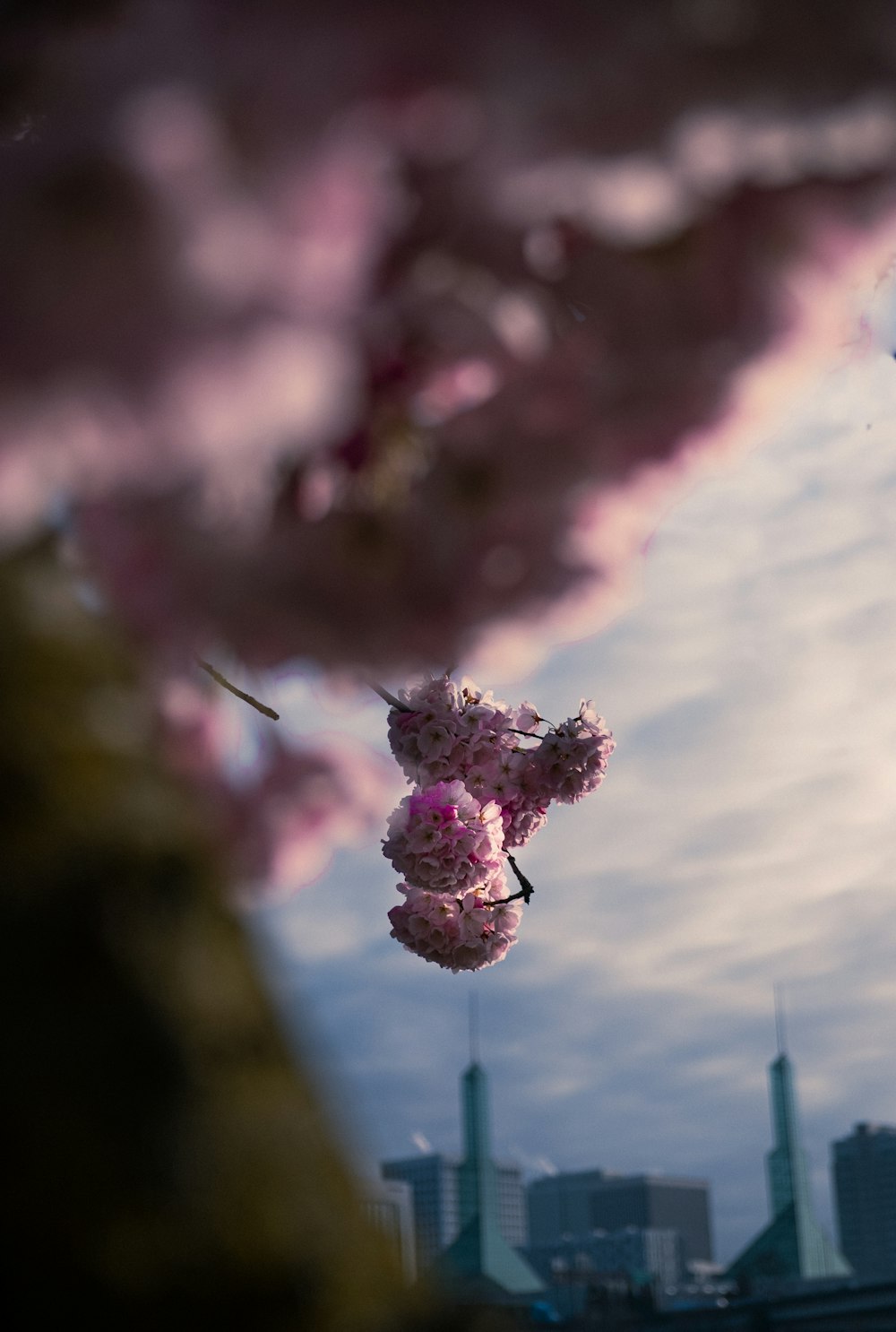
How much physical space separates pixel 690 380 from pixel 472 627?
304 mm

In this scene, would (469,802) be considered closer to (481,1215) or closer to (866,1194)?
(481,1215)

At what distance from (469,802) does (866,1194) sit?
90.0 metres

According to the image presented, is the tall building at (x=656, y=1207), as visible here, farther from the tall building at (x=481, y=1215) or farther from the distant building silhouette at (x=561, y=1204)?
the tall building at (x=481, y=1215)

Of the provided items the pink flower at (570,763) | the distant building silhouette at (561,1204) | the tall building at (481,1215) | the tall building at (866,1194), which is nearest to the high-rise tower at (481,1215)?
the tall building at (481,1215)

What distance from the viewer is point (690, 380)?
0.89 m

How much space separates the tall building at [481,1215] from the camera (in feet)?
160

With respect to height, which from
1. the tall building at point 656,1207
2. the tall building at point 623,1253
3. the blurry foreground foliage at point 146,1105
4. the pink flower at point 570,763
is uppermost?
the tall building at point 656,1207

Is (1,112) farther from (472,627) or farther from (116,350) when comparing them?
(472,627)

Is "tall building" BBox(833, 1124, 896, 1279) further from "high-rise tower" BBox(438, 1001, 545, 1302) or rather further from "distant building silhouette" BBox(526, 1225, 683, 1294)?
"high-rise tower" BBox(438, 1001, 545, 1302)

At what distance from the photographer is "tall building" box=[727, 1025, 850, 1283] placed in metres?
58.6

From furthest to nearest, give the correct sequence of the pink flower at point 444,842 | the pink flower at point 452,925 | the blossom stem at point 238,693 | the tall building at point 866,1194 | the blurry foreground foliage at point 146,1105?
1. the tall building at point 866,1194
2. the pink flower at point 452,925
3. the pink flower at point 444,842
4. the blossom stem at point 238,693
5. the blurry foreground foliage at point 146,1105

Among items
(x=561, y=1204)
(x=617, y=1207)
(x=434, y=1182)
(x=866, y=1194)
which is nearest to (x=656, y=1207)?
(x=617, y=1207)

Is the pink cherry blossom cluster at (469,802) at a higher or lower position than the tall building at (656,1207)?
lower

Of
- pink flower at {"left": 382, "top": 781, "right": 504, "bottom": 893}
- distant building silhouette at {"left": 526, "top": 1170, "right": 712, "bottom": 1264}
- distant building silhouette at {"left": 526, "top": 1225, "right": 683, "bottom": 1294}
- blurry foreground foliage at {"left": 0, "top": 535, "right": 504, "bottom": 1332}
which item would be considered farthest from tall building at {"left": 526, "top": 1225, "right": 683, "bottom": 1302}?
blurry foreground foliage at {"left": 0, "top": 535, "right": 504, "bottom": 1332}
